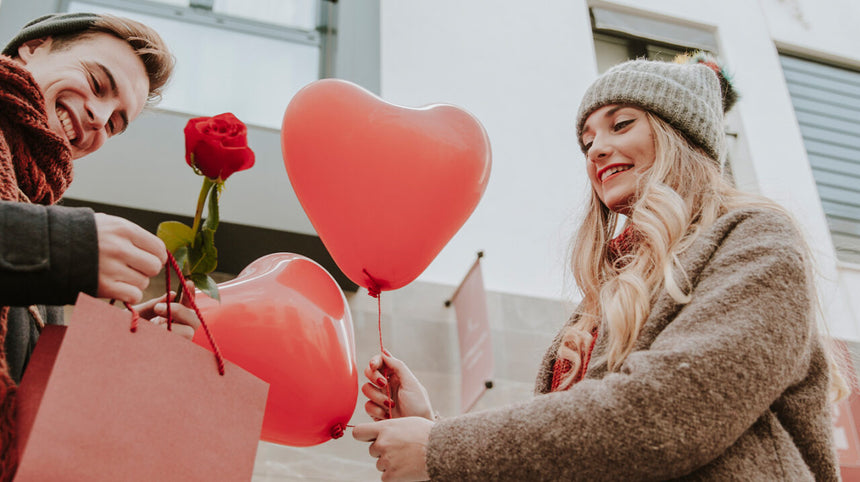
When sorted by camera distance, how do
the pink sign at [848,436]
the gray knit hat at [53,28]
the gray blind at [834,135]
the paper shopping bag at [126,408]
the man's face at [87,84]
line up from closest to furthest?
the paper shopping bag at [126,408] → the man's face at [87,84] → the gray knit hat at [53,28] → the pink sign at [848,436] → the gray blind at [834,135]

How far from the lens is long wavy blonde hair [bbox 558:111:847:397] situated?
38.4 inches

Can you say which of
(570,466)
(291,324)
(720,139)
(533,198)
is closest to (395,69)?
(533,198)

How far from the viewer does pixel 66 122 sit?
3.79ft

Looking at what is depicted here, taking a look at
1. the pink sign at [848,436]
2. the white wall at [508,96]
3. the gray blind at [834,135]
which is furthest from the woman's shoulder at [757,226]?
the gray blind at [834,135]

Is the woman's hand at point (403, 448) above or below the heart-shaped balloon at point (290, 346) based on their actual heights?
below

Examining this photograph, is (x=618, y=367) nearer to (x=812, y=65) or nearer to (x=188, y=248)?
(x=188, y=248)

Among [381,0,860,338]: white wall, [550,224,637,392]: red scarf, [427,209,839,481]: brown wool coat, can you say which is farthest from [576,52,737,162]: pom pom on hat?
[381,0,860,338]: white wall

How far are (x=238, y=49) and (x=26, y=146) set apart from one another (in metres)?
3.04

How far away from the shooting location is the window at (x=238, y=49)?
3.51m

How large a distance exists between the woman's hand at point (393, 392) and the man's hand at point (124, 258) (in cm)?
57

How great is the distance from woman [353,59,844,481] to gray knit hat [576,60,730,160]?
7.6 inches

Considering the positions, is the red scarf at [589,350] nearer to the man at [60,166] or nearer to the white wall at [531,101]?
the man at [60,166]

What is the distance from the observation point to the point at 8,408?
65 centimetres

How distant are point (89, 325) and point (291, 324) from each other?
45 centimetres
